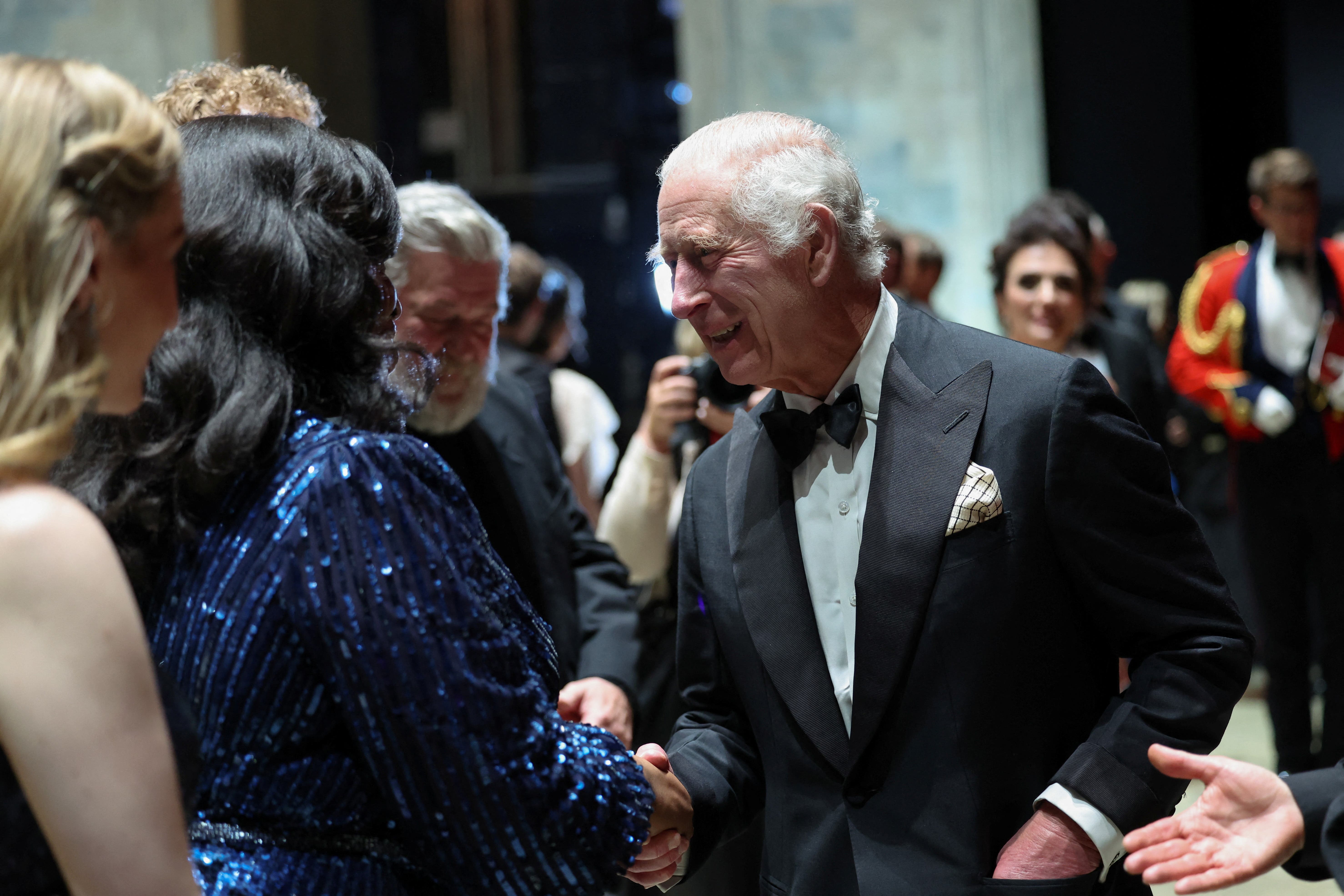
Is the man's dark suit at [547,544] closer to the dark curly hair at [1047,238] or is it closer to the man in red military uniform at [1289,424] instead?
the dark curly hair at [1047,238]

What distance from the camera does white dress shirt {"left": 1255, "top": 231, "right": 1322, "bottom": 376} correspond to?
207 inches

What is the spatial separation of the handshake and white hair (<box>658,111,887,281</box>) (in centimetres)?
75

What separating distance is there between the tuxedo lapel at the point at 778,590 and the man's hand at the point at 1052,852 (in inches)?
9.9

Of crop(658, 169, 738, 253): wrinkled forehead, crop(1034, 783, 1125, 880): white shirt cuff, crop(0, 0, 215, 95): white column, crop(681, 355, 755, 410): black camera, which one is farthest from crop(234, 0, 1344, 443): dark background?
crop(1034, 783, 1125, 880): white shirt cuff

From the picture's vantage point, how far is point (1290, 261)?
5.35 meters

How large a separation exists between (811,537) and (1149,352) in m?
3.31

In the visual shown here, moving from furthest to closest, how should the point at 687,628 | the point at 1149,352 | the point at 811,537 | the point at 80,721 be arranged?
the point at 1149,352 → the point at 687,628 → the point at 811,537 → the point at 80,721

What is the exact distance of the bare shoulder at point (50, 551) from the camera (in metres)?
1.04

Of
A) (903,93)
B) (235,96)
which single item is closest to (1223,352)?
(903,93)

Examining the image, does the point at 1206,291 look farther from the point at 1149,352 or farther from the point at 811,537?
the point at 811,537

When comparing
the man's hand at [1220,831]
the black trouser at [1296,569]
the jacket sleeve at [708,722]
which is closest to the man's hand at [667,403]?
the jacket sleeve at [708,722]

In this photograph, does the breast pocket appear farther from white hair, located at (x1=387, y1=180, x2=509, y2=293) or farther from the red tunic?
the red tunic


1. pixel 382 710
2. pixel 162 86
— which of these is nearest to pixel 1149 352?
pixel 382 710

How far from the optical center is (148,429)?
134cm
